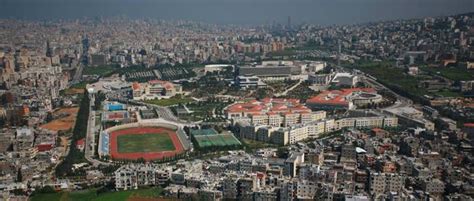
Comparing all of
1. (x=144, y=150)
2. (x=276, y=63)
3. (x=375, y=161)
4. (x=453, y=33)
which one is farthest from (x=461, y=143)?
(x=276, y=63)

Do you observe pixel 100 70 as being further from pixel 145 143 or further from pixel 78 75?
pixel 145 143

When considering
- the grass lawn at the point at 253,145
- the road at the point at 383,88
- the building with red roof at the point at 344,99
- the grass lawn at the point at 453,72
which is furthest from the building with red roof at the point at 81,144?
the grass lawn at the point at 453,72

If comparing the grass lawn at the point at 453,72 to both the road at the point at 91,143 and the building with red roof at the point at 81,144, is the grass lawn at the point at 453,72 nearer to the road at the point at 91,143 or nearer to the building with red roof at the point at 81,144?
the road at the point at 91,143

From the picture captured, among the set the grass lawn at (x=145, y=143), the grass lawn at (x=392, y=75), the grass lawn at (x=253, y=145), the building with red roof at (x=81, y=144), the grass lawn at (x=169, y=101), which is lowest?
the grass lawn at (x=253, y=145)

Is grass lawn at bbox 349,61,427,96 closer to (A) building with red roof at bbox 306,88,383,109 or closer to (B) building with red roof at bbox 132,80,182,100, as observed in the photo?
(A) building with red roof at bbox 306,88,383,109

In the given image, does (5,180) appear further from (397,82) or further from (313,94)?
(397,82)

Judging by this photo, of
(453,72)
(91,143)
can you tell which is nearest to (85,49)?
(91,143)
